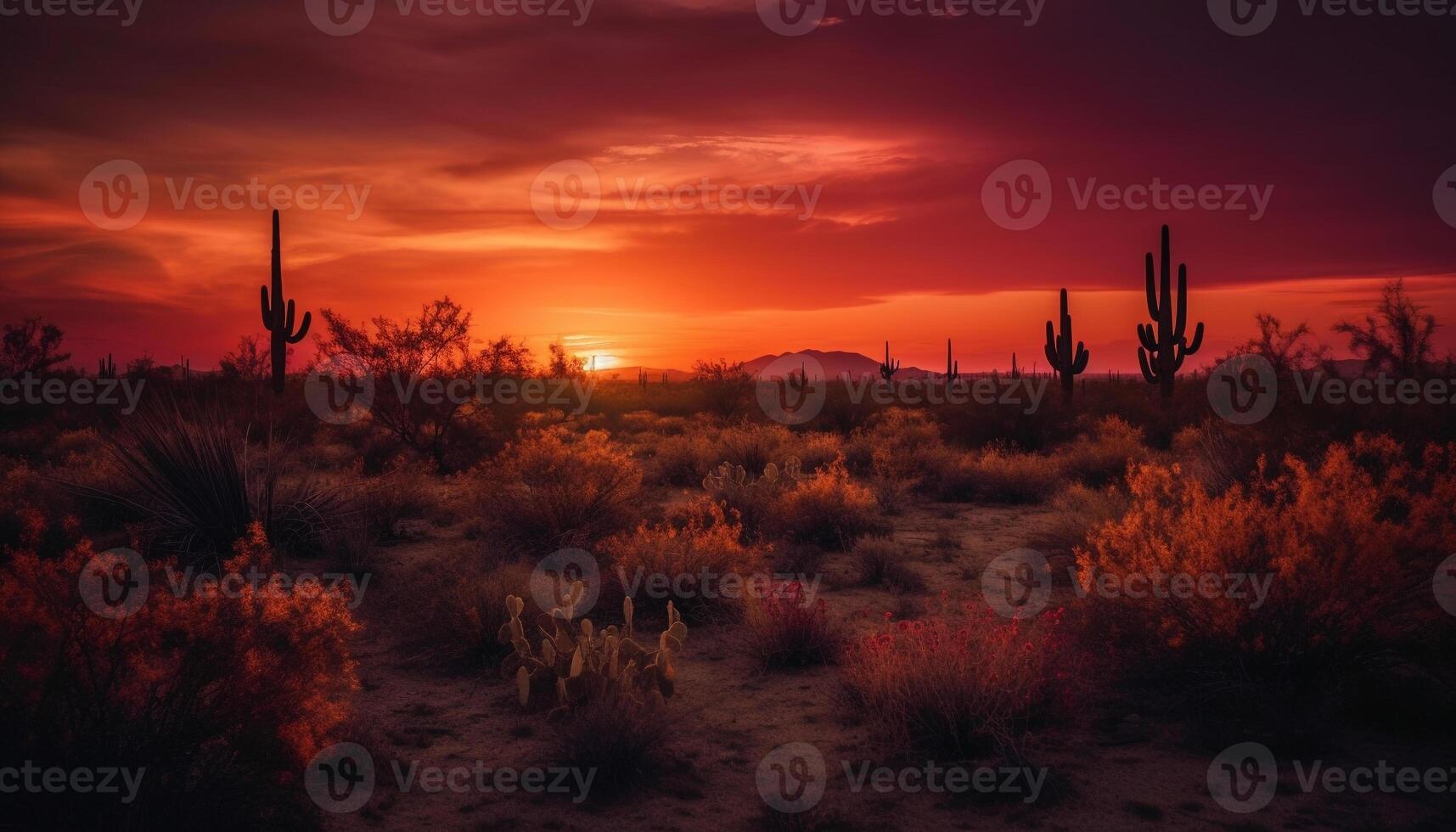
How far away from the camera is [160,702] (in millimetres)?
4309

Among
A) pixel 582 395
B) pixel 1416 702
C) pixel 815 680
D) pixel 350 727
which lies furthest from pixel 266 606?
pixel 582 395

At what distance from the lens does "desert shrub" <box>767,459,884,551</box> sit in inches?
474
